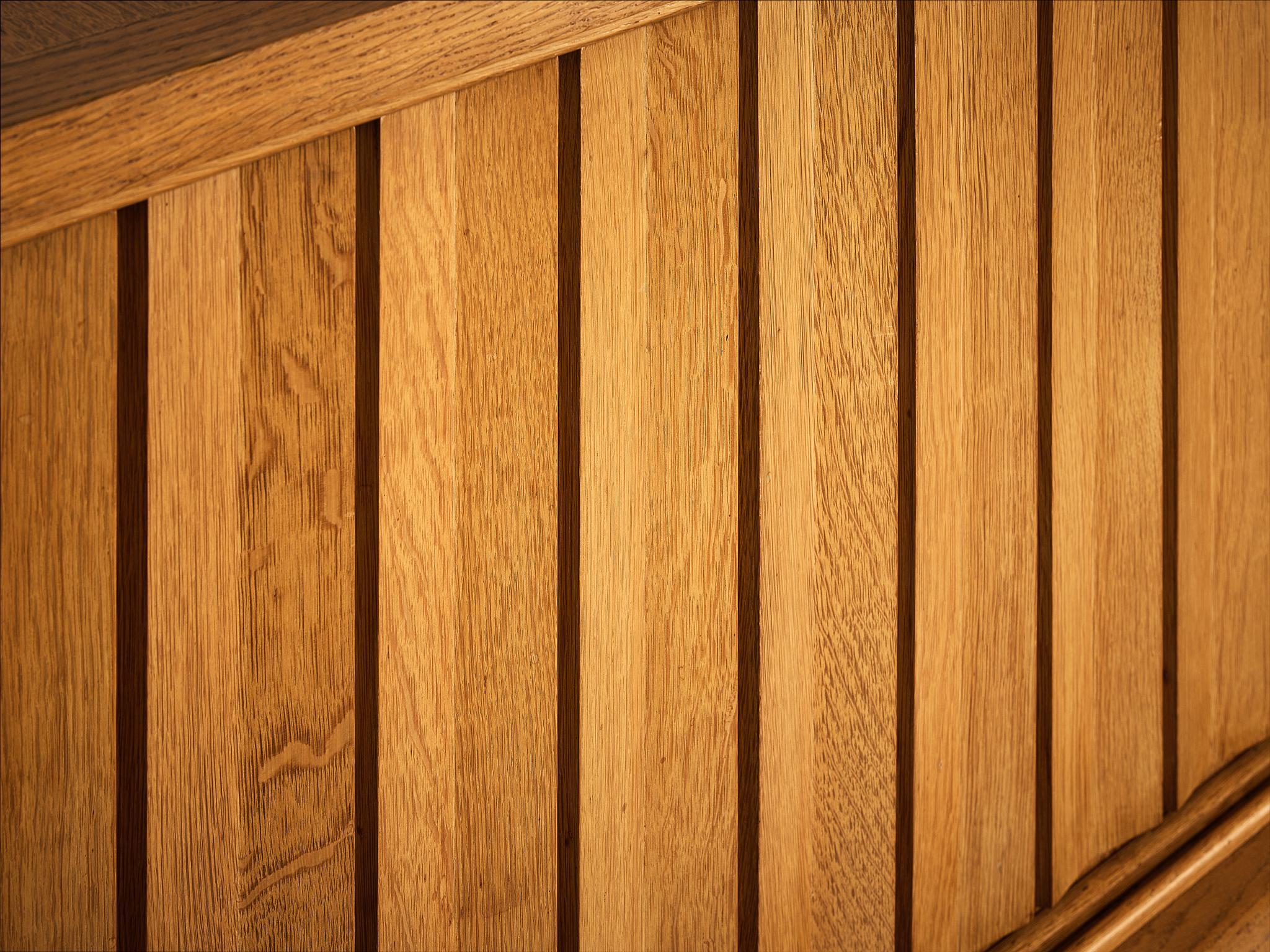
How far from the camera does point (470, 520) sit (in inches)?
19.2

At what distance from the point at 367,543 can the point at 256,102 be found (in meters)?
0.21

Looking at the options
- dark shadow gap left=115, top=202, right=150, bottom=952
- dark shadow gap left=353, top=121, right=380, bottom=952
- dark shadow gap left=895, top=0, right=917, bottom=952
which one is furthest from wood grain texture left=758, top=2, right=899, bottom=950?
dark shadow gap left=115, top=202, right=150, bottom=952

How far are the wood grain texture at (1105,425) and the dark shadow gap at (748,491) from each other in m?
0.27

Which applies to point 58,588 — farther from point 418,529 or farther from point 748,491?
point 748,491

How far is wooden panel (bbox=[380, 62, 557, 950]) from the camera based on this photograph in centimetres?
47

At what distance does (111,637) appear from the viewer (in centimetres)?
42

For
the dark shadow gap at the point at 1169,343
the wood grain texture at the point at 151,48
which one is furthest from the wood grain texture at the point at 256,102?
the dark shadow gap at the point at 1169,343

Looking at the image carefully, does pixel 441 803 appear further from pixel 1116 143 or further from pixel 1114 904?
pixel 1116 143

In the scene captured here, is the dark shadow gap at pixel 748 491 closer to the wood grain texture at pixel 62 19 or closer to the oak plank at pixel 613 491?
the oak plank at pixel 613 491

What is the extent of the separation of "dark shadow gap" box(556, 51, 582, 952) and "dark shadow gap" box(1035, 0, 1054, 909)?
1.23 ft

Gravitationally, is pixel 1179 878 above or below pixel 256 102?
below

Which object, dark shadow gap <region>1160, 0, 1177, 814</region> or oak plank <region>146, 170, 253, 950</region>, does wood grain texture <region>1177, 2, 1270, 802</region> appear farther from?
oak plank <region>146, 170, 253, 950</region>

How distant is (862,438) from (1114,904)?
0.44 meters

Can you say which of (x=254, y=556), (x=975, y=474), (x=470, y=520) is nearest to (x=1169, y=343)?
(x=975, y=474)
